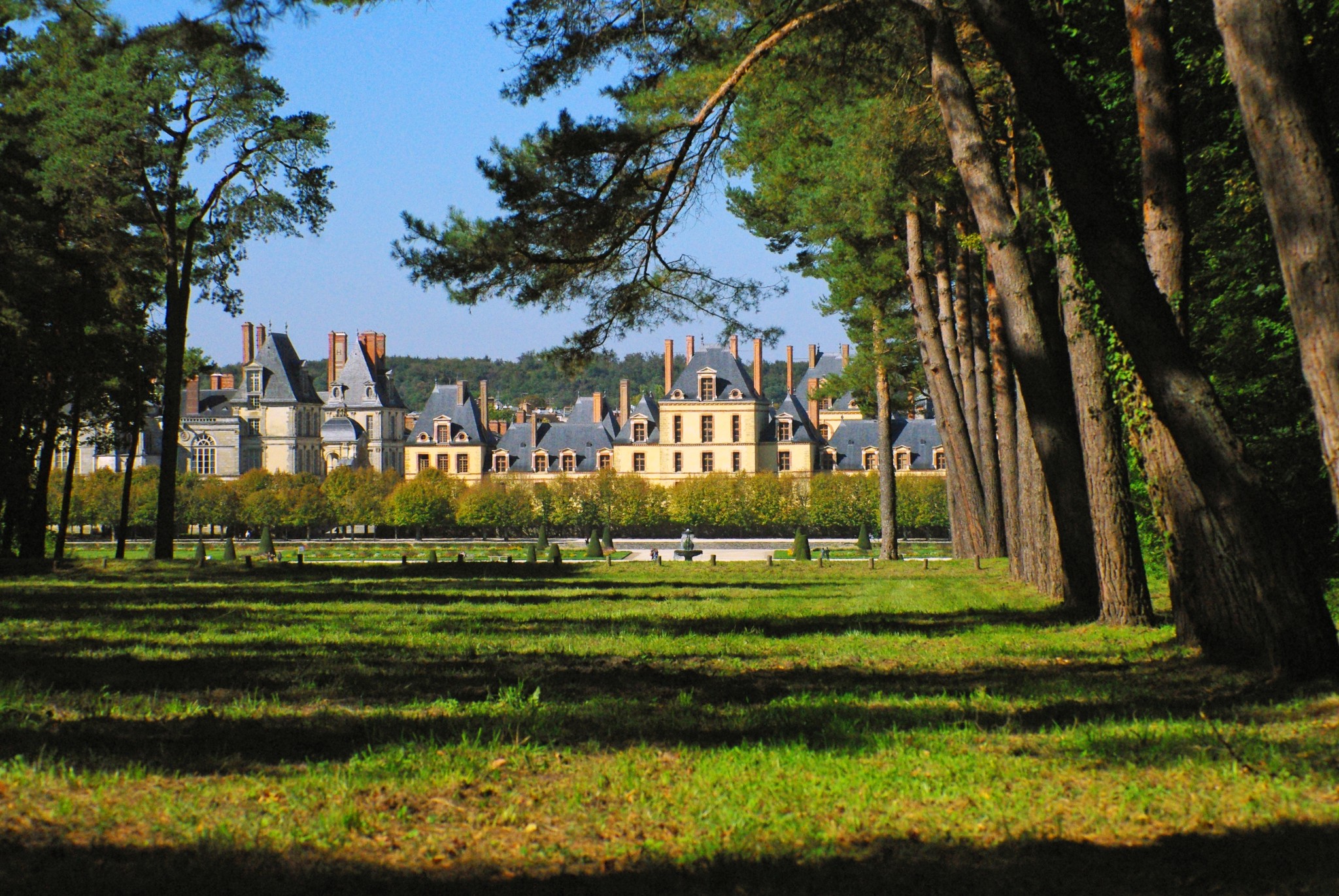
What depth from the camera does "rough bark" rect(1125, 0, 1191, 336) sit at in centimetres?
698

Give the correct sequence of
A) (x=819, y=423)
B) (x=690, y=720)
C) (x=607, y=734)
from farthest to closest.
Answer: (x=819, y=423) < (x=690, y=720) < (x=607, y=734)

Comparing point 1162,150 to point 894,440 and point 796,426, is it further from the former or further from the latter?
point 796,426

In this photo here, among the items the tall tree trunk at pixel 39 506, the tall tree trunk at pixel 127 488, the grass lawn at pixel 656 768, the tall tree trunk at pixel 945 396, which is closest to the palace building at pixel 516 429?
the tall tree trunk at pixel 127 488

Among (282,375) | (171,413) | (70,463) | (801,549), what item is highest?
(282,375)

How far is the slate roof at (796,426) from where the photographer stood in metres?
67.9

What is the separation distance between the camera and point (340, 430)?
252 ft

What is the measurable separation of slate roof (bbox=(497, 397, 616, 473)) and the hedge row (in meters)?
11.4

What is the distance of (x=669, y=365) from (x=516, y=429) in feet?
32.8

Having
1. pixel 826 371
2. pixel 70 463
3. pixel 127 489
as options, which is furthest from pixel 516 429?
pixel 70 463

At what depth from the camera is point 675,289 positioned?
41.8 feet

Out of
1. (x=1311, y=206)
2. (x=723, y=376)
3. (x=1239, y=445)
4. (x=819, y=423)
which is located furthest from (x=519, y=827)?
(x=819, y=423)

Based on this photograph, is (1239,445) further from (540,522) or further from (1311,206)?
(540,522)

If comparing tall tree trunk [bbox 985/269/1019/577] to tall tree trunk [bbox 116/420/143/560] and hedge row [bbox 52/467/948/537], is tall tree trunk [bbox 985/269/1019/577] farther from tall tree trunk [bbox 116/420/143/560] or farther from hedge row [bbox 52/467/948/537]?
hedge row [bbox 52/467/948/537]

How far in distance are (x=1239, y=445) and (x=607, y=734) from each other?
3298 millimetres
